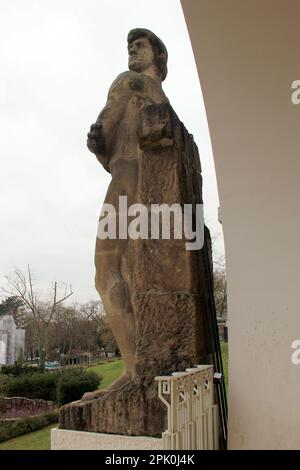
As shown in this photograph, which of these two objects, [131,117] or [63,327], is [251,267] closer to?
[131,117]

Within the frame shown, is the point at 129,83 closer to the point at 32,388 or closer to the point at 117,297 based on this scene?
the point at 117,297

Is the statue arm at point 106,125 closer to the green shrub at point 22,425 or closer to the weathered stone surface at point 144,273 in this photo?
the weathered stone surface at point 144,273

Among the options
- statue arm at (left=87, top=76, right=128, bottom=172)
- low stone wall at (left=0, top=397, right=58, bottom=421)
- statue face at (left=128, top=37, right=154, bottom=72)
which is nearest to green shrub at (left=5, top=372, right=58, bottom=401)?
low stone wall at (left=0, top=397, right=58, bottom=421)

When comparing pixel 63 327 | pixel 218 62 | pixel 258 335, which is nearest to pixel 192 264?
pixel 258 335

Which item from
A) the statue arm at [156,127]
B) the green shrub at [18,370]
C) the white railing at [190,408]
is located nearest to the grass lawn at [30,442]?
the green shrub at [18,370]

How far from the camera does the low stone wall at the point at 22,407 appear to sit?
13.5 metres

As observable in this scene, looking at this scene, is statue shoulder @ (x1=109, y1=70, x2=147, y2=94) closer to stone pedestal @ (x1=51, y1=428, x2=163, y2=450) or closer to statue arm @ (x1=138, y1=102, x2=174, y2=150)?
statue arm @ (x1=138, y1=102, x2=174, y2=150)

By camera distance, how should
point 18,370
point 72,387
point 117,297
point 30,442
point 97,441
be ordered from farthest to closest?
point 18,370 < point 72,387 < point 30,442 < point 117,297 < point 97,441

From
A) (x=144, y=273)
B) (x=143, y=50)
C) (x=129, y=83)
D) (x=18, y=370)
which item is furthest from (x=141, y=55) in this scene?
(x=18, y=370)

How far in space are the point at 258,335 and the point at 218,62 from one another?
2.15 metres

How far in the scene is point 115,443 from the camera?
269 centimetres

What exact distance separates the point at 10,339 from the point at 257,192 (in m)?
37.6

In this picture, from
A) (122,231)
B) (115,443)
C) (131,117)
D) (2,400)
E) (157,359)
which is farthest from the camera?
(2,400)

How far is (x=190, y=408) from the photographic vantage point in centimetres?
252
